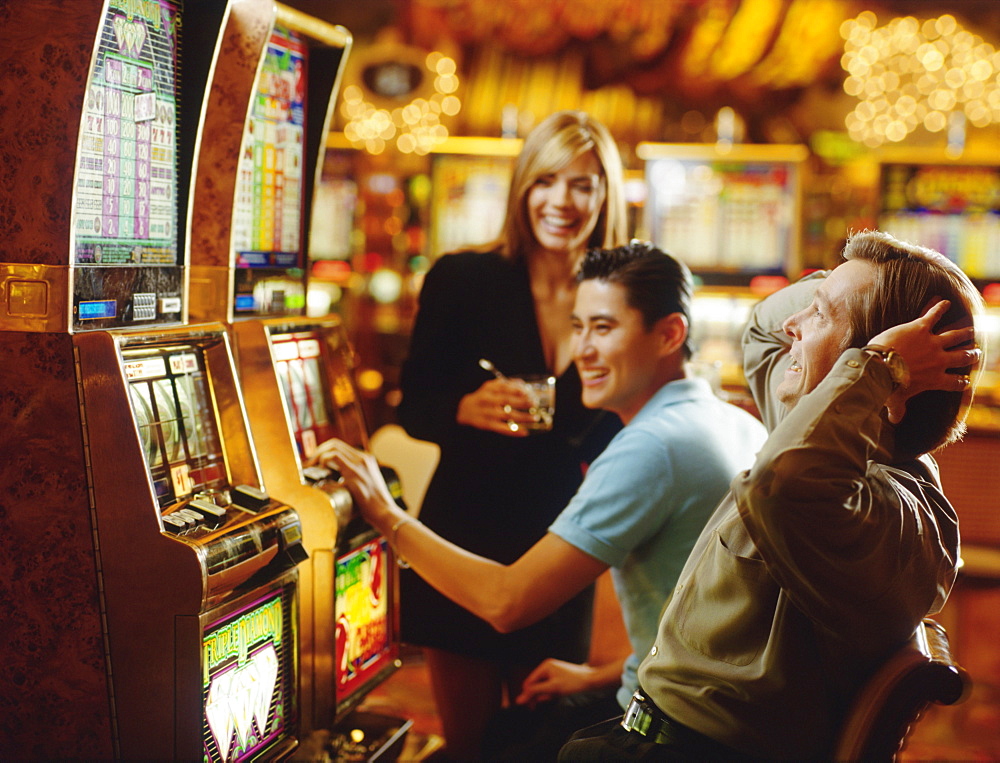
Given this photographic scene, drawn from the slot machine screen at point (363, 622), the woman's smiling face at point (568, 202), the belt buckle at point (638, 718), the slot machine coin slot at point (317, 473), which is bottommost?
the slot machine screen at point (363, 622)

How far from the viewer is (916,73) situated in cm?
504

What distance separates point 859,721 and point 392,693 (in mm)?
2716

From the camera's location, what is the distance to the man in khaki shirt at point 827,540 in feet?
3.72

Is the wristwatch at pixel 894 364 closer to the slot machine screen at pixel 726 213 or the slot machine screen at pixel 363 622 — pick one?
the slot machine screen at pixel 363 622

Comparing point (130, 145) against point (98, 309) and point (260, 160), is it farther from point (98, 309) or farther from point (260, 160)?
point (260, 160)

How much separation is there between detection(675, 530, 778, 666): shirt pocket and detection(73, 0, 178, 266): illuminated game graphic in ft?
3.53

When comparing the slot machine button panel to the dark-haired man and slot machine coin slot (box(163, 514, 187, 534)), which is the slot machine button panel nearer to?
the dark-haired man

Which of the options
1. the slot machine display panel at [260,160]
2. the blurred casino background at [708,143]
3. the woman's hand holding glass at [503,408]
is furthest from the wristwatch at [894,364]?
the blurred casino background at [708,143]

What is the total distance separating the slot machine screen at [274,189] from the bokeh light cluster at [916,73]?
3.75 m

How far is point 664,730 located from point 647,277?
889 millimetres

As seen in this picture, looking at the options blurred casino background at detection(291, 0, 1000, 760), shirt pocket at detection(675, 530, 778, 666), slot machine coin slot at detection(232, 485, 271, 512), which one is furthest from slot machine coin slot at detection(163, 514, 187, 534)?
blurred casino background at detection(291, 0, 1000, 760)

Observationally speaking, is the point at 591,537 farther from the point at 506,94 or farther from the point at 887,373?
the point at 506,94

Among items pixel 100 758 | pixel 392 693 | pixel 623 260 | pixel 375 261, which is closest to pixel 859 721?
pixel 623 260

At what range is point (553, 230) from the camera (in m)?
2.32
